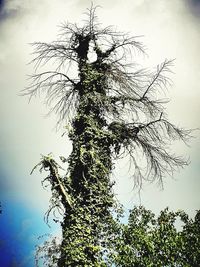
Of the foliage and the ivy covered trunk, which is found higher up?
the ivy covered trunk

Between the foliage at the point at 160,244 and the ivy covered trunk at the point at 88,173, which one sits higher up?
the ivy covered trunk at the point at 88,173

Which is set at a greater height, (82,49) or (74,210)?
(82,49)

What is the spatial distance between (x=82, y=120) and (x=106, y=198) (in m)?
3.10

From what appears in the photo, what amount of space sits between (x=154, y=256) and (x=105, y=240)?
2.38 metres

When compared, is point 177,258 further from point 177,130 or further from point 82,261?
point 177,130

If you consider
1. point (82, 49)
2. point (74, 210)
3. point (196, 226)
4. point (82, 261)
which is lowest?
point (196, 226)

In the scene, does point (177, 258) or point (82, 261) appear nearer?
point (177, 258)

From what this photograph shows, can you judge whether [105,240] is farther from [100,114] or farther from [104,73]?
[104,73]

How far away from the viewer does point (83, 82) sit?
1418 centimetres

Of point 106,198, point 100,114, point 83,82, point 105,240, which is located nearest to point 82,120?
point 100,114

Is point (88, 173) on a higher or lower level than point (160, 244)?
higher

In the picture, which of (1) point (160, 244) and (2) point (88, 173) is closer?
(1) point (160, 244)

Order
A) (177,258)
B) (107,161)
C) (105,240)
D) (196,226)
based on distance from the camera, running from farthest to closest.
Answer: (107,161)
(105,240)
(196,226)
(177,258)

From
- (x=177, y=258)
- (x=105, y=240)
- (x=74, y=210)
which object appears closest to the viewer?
(x=177, y=258)
